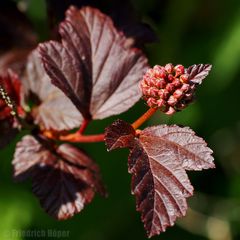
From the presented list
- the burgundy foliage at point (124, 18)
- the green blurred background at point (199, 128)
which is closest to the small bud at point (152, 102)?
the burgundy foliage at point (124, 18)

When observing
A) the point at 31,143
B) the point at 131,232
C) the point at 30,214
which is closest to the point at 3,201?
the point at 30,214

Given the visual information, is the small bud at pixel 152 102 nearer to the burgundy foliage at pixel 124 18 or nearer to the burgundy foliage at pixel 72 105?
the burgundy foliage at pixel 72 105

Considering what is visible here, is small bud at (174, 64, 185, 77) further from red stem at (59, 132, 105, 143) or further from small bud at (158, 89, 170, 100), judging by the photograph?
red stem at (59, 132, 105, 143)

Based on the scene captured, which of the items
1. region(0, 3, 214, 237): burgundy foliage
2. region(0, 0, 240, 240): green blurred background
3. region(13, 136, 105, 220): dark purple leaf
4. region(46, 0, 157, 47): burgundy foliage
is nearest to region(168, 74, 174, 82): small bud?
region(0, 3, 214, 237): burgundy foliage

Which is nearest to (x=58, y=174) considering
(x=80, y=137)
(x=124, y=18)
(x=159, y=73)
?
(x=80, y=137)

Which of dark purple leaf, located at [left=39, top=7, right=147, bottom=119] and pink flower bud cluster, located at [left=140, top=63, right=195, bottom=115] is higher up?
pink flower bud cluster, located at [left=140, top=63, right=195, bottom=115]

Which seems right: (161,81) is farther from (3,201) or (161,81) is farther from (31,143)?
(3,201)

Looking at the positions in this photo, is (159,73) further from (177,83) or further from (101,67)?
(101,67)
